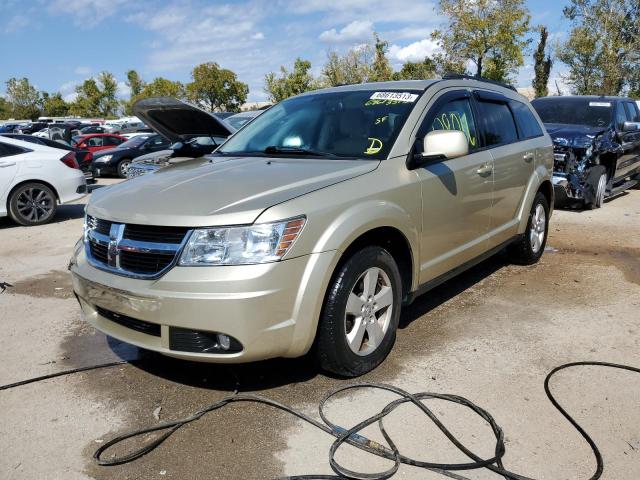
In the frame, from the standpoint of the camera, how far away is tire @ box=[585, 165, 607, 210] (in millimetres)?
8812

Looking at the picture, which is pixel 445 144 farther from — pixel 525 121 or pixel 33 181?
pixel 33 181

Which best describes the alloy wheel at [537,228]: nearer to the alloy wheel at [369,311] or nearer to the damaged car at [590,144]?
the alloy wheel at [369,311]

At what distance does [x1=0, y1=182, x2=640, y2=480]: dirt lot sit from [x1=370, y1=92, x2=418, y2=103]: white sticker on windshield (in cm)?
167

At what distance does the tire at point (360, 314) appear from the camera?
3.15m

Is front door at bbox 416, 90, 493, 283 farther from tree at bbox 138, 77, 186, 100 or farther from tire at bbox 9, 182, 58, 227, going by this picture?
tree at bbox 138, 77, 186, 100

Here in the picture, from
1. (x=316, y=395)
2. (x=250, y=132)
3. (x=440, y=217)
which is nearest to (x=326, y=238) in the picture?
(x=316, y=395)

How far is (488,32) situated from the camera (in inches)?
1003

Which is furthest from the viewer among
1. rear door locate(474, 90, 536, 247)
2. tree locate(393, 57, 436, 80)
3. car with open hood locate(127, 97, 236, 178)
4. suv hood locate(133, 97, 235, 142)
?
tree locate(393, 57, 436, 80)

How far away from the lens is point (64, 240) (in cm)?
802

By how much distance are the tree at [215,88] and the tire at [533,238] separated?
54.0 meters

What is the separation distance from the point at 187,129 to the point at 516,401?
4467 millimetres

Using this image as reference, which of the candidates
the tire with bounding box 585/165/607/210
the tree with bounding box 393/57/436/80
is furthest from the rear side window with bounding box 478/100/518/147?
the tree with bounding box 393/57/436/80

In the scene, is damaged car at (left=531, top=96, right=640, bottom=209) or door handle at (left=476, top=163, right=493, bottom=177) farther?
damaged car at (left=531, top=96, right=640, bottom=209)

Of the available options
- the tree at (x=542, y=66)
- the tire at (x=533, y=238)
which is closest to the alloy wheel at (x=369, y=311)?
the tire at (x=533, y=238)
